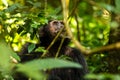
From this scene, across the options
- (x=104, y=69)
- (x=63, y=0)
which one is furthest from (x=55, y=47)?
(x=63, y=0)

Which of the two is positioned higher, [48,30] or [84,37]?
[48,30]

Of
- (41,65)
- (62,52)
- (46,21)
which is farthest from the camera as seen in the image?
(62,52)

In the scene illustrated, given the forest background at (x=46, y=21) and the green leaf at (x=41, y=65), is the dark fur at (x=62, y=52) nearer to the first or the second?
the forest background at (x=46, y=21)

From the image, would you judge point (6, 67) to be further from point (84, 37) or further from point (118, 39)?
point (84, 37)

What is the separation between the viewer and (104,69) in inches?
196

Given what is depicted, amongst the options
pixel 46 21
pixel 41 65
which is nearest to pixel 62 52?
pixel 46 21

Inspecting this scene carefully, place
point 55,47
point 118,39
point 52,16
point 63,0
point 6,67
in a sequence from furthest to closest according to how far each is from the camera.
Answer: point 55,47
point 118,39
point 52,16
point 63,0
point 6,67

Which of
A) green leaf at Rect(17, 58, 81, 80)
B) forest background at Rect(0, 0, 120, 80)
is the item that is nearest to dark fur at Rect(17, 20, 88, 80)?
forest background at Rect(0, 0, 120, 80)

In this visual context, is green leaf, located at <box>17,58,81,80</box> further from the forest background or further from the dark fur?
the dark fur

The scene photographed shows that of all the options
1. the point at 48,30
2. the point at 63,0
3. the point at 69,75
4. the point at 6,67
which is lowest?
the point at 69,75

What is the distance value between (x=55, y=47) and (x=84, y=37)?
180 cm

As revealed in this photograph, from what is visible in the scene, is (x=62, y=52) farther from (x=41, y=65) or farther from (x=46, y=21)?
(x=41, y=65)

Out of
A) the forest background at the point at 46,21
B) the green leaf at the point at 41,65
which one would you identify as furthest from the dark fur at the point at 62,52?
the green leaf at the point at 41,65

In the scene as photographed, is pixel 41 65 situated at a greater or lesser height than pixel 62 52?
greater
